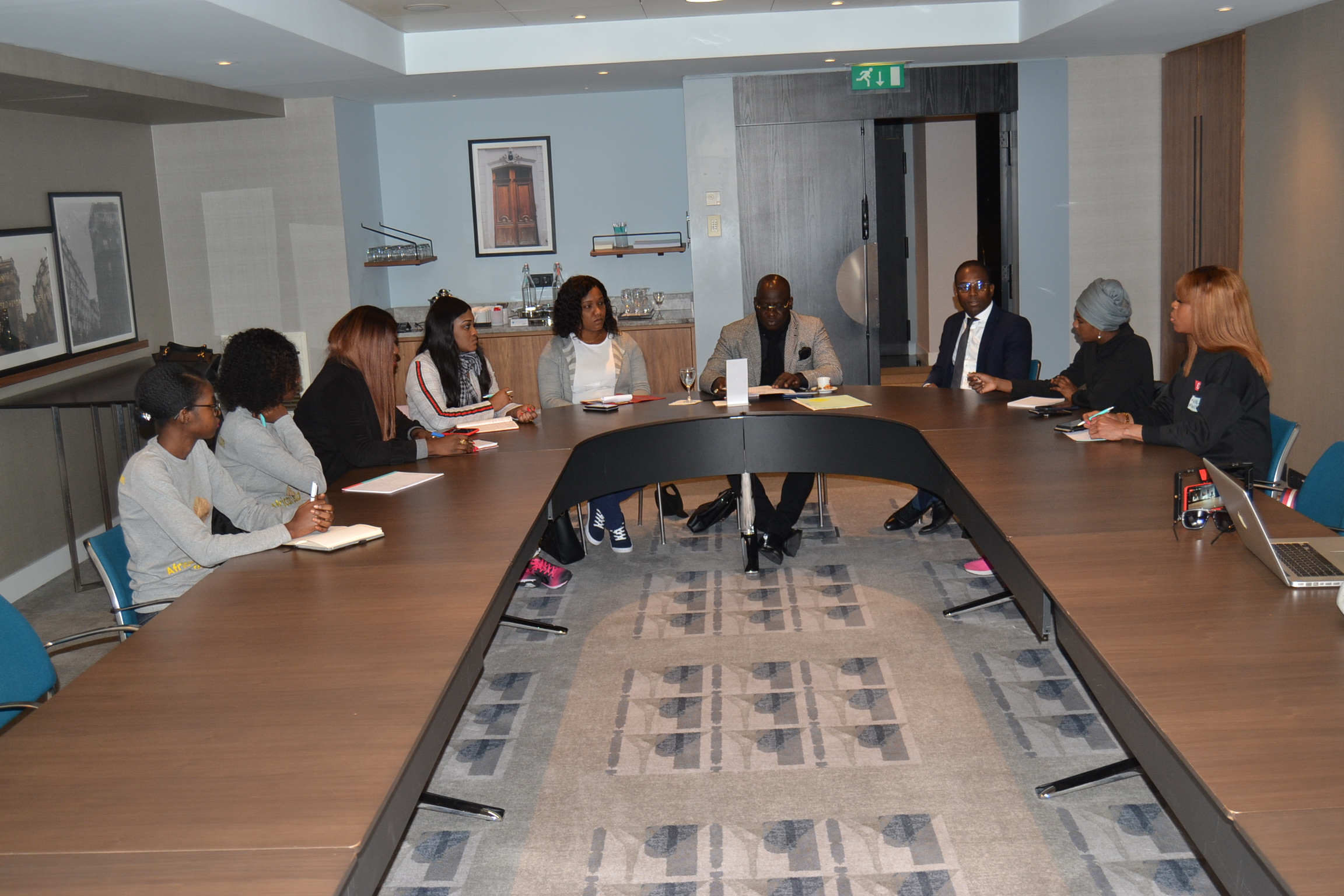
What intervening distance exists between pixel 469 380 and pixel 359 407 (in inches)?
42.0

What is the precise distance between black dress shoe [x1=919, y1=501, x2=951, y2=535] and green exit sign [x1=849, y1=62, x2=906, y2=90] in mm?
3077

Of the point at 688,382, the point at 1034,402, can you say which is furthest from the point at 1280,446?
the point at 688,382

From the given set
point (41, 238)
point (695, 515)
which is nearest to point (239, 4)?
point (41, 238)

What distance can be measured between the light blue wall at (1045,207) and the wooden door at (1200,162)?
626 mm

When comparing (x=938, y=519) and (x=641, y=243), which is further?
(x=641, y=243)

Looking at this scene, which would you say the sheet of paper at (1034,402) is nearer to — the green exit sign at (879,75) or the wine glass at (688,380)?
the wine glass at (688,380)

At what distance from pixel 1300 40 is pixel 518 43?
13.9 feet

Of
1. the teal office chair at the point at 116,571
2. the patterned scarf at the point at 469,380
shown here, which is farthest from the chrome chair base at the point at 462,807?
the patterned scarf at the point at 469,380

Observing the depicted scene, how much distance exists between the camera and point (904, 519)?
5504 millimetres

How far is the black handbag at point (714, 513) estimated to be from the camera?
5598 millimetres

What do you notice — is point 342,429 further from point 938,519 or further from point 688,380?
point 938,519

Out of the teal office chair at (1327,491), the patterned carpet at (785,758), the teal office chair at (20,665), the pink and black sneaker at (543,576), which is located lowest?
the patterned carpet at (785,758)

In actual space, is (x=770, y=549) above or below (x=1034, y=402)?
below

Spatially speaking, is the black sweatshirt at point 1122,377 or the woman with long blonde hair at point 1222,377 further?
the black sweatshirt at point 1122,377
